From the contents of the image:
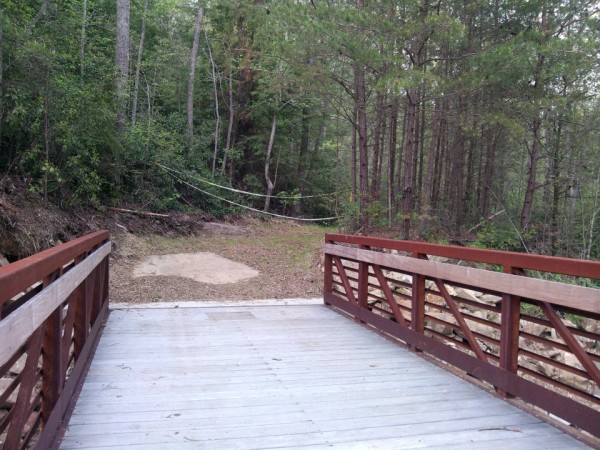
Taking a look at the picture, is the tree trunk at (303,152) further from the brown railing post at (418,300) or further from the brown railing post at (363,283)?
the brown railing post at (418,300)

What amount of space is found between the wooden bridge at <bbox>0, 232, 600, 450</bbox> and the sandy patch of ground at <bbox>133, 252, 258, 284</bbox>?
14.1 feet

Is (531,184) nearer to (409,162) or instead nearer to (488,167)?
(488,167)

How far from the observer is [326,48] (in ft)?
32.8

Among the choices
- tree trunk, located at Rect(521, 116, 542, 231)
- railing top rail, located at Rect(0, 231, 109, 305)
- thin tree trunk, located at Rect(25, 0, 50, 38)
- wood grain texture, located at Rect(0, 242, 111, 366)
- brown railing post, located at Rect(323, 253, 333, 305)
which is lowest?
brown railing post, located at Rect(323, 253, 333, 305)

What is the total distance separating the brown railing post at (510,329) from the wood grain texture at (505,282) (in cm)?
7

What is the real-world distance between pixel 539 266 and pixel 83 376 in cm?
301

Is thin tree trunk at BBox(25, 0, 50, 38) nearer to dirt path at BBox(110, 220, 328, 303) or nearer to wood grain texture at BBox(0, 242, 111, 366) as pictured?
dirt path at BBox(110, 220, 328, 303)

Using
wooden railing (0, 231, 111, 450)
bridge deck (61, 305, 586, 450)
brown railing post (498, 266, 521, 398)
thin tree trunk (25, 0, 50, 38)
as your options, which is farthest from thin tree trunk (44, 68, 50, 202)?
brown railing post (498, 266, 521, 398)

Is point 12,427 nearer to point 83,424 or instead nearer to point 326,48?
point 83,424

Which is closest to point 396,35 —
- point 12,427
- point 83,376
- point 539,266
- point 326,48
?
point 326,48

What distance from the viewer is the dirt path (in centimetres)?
819

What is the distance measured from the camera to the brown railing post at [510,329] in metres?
3.06

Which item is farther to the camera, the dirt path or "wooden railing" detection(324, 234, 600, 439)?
the dirt path

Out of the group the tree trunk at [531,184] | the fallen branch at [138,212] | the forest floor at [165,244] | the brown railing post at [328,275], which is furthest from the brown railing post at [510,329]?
the tree trunk at [531,184]
